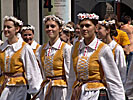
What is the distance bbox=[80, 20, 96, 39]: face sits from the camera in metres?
6.89

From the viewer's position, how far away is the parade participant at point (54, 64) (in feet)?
26.3

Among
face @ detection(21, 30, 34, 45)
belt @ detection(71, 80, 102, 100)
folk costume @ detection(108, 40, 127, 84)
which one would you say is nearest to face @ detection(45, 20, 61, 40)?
folk costume @ detection(108, 40, 127, 84)

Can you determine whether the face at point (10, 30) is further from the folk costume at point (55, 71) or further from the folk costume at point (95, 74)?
the folk costume at point (95, 74)

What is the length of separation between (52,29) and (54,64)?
0.54 meters

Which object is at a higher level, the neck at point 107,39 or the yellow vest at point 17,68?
the neck at point 107,39

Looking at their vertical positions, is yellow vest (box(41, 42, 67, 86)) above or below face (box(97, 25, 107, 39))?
below

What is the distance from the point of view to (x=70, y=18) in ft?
50.7

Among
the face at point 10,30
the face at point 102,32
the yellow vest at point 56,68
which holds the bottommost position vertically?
the yellow vest at point 56,68

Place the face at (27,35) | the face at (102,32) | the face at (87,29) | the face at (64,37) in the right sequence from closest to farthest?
1. the face at (87,29)
2. the face at (102,32)
3. the face at (27,35)
4. the face at (64,37)

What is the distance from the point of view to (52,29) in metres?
8.10

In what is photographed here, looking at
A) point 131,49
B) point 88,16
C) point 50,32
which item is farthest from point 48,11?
point 88,16

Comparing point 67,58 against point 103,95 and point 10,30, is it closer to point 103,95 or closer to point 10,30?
point 10,30

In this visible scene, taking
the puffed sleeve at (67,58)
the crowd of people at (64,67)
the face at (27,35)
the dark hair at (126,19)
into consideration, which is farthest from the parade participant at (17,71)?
the dark hair at (126,19)

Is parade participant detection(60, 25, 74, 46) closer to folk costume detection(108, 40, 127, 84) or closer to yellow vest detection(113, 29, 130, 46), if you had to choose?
yellow vest detection(113, 29, 130, 46)
